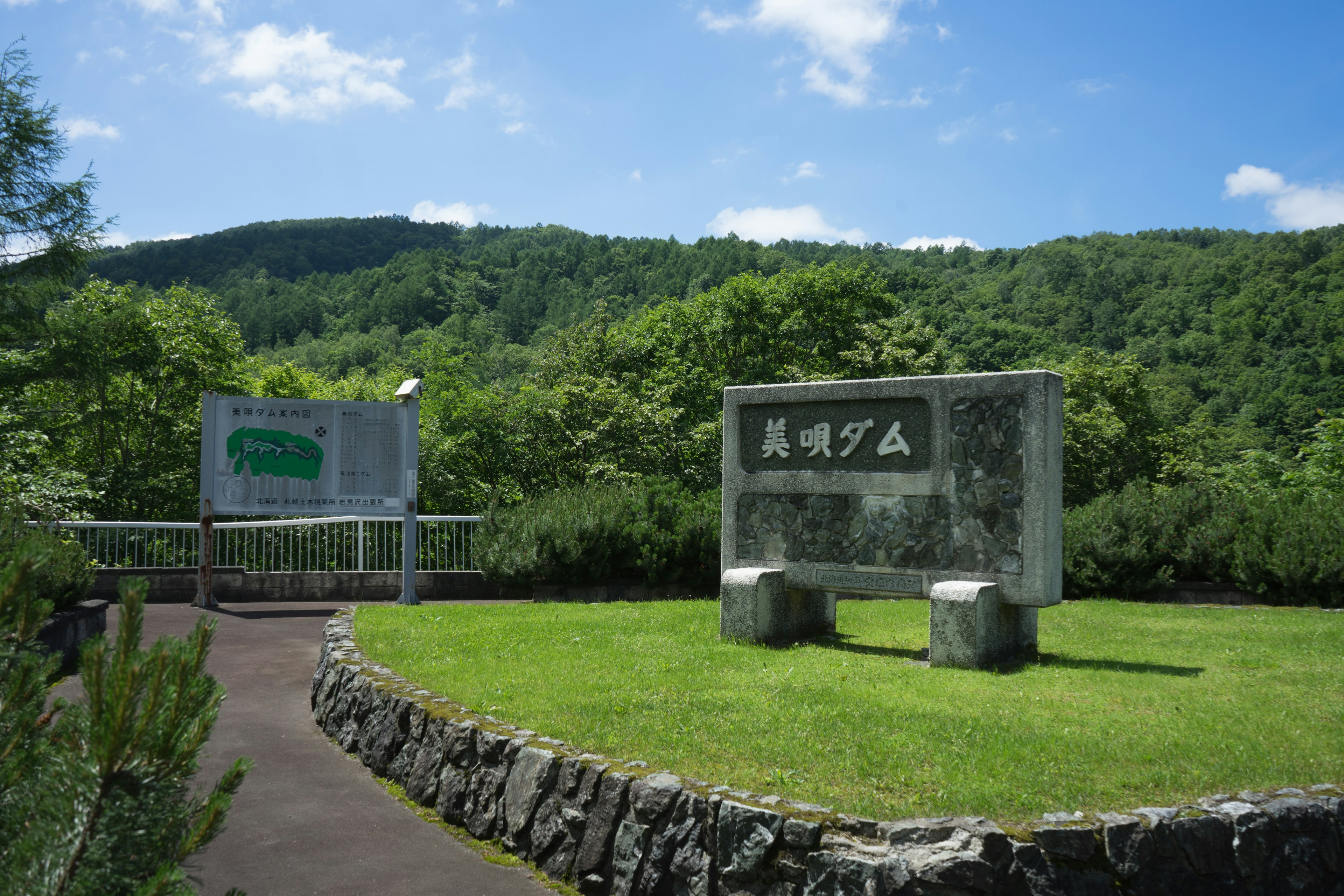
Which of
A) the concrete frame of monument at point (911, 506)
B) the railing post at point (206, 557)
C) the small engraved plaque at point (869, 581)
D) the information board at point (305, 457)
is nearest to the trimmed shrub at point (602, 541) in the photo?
the information board at point (305, 457)

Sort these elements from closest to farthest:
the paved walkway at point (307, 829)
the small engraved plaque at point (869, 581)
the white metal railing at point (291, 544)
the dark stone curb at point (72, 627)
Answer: the paved walkway at point (307, 829), the dark stone curb at point (72, 627), the small engraved plaque at point (869, 581), the white metal railing at point (291, 544)

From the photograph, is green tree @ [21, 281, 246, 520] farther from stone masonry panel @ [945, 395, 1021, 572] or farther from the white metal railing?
stone masonry panel @ [945, 395, 1021, 572]

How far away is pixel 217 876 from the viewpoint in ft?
13.7

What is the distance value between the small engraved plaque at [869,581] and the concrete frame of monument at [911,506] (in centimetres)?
1

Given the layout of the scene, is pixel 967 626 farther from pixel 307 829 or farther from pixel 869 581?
pixel 307 829

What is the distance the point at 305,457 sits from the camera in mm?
Answer: 12500

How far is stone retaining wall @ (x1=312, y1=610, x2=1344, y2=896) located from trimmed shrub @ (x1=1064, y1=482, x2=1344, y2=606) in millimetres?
8254

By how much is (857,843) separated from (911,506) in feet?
15.4

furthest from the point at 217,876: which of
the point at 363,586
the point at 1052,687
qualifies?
the point at 363,586

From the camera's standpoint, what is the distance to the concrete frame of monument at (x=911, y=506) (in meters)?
Answer: 7.25

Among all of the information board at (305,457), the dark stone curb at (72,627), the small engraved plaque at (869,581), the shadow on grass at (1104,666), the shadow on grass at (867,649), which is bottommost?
the shadow on grass at (867,649)

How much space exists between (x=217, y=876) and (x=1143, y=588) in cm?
1164

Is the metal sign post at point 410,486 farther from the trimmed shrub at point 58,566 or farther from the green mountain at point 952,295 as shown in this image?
the green mountain at point 952,295

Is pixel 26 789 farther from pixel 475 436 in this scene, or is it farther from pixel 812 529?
pixel 475 436
